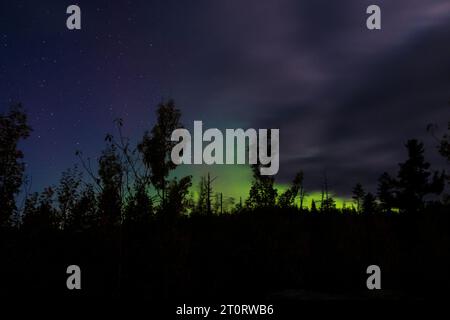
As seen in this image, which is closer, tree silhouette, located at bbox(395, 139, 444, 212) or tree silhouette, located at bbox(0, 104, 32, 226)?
tree silhouette, located at bbox(0, 104, 32, 226)

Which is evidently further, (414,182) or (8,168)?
(414,182)

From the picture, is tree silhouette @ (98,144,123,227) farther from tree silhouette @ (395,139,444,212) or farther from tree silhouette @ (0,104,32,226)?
tree silhouette @ (395,139,444,212)

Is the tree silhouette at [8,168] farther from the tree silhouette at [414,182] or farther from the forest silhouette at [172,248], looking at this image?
the tree silhouette at [414,182]

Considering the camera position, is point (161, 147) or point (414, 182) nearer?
point (161, 147)

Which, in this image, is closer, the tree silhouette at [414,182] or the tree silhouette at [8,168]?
the tree silhouette at [8,168]

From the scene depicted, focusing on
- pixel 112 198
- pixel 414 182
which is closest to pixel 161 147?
pixel 112 198

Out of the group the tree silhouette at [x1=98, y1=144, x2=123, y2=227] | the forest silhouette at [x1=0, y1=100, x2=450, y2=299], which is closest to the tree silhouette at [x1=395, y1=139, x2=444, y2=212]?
the forest silhouette at [x1=0, y1=100, x2=450, y2=299]

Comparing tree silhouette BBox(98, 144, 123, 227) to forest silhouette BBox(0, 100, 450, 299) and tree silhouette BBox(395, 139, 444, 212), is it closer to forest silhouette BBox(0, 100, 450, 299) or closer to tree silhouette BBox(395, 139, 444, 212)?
forest silhouette BBox(0, 100, 450, 299)

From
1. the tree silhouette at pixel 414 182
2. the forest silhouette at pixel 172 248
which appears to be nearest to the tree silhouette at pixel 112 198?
the forest silhouette at pixel 172 248

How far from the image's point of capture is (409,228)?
102ft

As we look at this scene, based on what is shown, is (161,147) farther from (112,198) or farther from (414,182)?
(414,182)

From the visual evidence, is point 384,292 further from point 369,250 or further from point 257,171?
point 257,171

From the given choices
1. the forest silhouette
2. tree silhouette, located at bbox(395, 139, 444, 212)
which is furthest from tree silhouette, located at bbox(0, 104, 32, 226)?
tree silhouette, located at bbox(395, 139, 444, 212)
